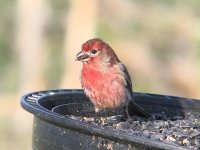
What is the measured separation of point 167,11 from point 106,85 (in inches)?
219

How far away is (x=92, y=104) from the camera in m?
5.86

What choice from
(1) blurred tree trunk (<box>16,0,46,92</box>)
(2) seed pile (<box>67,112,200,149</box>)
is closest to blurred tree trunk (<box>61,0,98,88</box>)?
(1) blurred tree trunk (<box>16,0,46,92</box>)

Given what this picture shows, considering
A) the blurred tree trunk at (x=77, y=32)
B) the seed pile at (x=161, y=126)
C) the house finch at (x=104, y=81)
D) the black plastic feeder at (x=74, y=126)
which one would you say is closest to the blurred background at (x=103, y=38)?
the blurred tree trunk at (x=77, y=32)

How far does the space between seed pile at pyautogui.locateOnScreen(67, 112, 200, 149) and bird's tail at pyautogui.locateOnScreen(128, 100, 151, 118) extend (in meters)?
0.06

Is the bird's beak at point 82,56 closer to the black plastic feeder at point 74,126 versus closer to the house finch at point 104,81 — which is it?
the house finch at point 104,81

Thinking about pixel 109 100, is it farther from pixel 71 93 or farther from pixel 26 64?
pixel 26 64

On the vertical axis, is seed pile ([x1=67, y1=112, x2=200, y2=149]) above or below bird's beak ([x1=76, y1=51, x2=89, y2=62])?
below

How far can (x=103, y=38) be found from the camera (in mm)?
10383

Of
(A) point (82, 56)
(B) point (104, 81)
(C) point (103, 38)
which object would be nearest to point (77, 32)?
(C) point (103, 38)

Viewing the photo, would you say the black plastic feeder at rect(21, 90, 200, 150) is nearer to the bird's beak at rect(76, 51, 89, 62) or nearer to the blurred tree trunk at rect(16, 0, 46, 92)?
the bird's beak at rect(76, 51, 89, 62)

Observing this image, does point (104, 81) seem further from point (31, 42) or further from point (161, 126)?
point (31, 42)

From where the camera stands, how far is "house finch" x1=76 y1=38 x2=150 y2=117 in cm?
571

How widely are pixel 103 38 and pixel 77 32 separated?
1.49 ft

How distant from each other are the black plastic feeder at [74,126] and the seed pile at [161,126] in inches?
5.3
